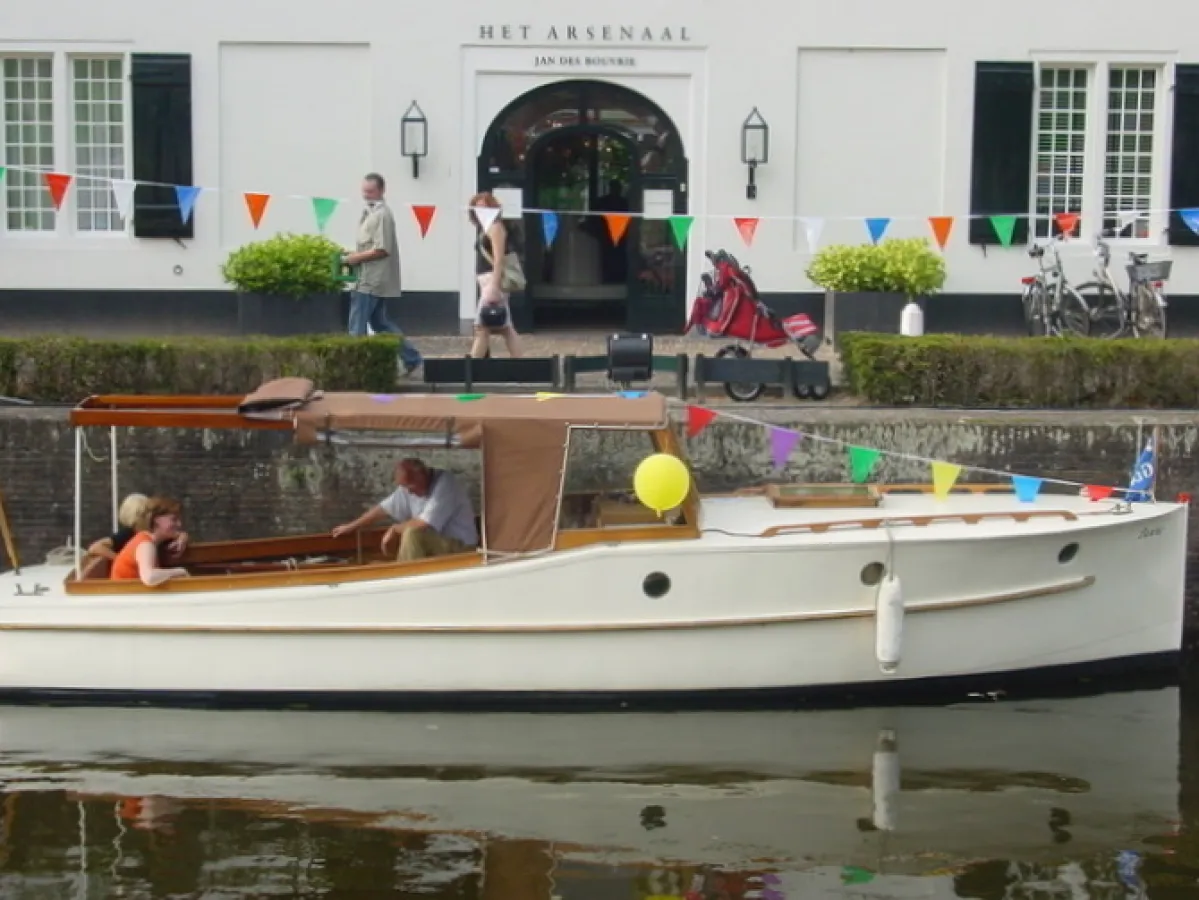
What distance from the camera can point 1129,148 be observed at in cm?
2042

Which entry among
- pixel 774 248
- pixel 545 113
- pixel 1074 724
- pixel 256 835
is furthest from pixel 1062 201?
pixel 256 835

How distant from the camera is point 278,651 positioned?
38.9ft

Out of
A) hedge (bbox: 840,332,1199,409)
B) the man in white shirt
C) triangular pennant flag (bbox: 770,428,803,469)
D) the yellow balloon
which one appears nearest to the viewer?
the yellow balloon

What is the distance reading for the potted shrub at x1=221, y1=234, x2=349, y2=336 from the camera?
17.8 metres

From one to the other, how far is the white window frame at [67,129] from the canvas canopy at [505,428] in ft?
29.4

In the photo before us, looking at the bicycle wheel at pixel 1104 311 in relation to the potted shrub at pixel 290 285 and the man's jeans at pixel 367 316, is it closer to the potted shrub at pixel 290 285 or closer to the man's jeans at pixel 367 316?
the man's jeans at pixel 367 316

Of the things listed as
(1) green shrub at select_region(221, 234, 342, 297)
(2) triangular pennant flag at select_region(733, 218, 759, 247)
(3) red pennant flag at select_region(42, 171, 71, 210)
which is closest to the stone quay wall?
(1) green shrub at select_region(221, 234, 342, 297)

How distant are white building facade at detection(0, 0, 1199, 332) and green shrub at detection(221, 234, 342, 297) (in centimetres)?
198

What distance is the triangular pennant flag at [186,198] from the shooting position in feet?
62.7

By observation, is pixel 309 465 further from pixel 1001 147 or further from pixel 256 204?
pixel 1001 147

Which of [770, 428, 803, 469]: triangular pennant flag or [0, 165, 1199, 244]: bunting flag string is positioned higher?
[0, 165, 1199, 244]: bunting flag string

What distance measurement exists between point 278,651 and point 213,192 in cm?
913

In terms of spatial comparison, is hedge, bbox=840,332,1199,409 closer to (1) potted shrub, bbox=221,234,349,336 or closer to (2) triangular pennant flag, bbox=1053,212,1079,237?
(2) triangular pennant flag, bbox=1053,212,1079,237

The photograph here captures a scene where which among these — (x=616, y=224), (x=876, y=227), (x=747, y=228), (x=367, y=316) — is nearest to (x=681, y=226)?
(x=616, y=224)
